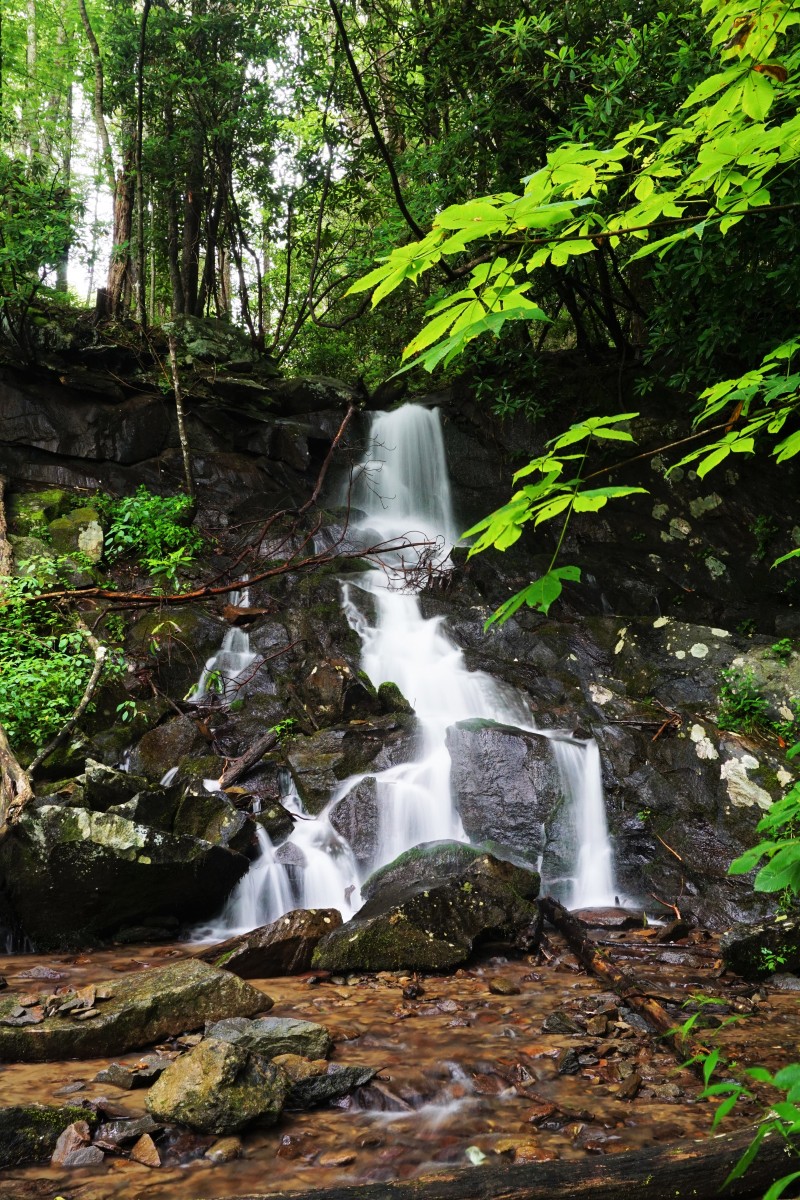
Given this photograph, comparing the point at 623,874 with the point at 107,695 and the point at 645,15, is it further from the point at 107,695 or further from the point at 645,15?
the point at 645,15

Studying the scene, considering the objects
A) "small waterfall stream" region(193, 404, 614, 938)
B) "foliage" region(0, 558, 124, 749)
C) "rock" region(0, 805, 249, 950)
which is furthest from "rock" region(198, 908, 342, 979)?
"foliage" region(0, 558, 124, 749)

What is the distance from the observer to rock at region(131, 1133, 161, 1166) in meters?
2.65

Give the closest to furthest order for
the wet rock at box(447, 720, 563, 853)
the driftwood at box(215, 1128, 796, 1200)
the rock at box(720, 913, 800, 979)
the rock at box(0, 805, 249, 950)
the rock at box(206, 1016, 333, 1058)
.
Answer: the driftwood at box(215, 1128, 796, 1200), the rock at box(206, 1016, 333, 1058), the rock at box(720, 913, 800, 979), the rock at box(0, 805, 249, 950), the wet rock at box(447, 720, 563, 853)

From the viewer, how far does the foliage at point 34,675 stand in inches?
261

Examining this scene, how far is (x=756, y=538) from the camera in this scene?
1060 centimetres

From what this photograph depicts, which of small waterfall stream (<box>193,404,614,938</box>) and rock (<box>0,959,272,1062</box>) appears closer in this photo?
rock (<box>0,959,272,1062</box>)

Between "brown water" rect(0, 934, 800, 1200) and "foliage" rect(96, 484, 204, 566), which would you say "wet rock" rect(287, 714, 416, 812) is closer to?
"brown water" rect(0, 934, 800, 1200)

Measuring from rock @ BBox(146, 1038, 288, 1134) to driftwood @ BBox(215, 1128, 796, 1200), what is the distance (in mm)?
860

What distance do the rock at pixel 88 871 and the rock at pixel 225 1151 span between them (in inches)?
117

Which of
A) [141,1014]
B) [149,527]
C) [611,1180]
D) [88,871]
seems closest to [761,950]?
[611,1180]

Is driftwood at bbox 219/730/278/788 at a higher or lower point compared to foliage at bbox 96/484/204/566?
lower

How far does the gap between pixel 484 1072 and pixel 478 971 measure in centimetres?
141

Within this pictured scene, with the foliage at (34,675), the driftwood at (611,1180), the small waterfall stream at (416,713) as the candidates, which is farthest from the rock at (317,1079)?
the foliage at (34,675)

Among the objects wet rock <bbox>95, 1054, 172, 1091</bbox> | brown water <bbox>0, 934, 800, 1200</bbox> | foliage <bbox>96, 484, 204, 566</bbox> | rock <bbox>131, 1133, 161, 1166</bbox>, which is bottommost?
brown water <bbox>0, 934, 800, 1200</bbox>
